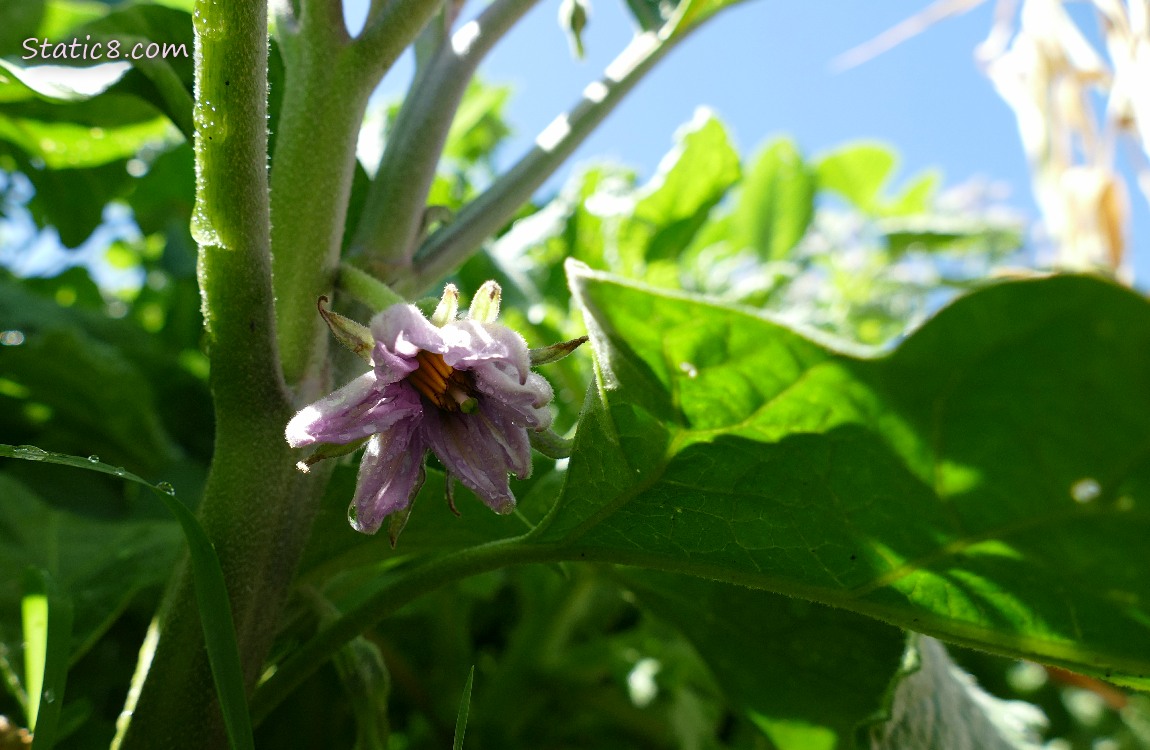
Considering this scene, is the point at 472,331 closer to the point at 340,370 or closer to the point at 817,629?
the point at 340,370

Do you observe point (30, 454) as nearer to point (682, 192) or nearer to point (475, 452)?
point (475, 452)

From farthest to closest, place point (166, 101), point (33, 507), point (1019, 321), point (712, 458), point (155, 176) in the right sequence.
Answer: point (155, 176), point (33, 507), point (166, 101), point (712, 458), point (1019, 321)

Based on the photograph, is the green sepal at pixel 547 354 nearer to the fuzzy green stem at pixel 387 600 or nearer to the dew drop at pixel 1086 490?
the fuzzy green stem at pixel 387 600

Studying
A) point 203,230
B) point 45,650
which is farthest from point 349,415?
point 45,650

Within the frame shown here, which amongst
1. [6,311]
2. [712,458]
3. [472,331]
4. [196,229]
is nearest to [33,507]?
[6,311]

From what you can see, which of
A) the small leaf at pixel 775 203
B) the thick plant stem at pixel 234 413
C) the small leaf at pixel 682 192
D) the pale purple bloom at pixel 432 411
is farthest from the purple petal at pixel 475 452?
the small leaf at pixel 775 203

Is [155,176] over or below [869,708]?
over
